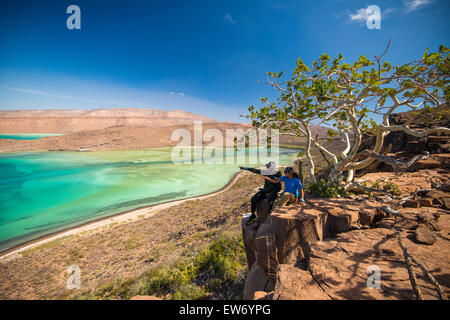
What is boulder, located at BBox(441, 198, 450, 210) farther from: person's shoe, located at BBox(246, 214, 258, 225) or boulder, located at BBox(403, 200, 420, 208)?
Result: person's shoe, located at BBox(246, 214, 258, 225)

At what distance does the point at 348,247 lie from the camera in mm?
3494

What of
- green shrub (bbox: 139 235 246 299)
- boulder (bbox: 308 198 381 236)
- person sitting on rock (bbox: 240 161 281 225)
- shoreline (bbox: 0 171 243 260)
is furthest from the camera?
shoreline (bbox: 0 171 243 260)

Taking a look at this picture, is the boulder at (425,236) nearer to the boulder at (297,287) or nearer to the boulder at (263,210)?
the boulder at (297,287)

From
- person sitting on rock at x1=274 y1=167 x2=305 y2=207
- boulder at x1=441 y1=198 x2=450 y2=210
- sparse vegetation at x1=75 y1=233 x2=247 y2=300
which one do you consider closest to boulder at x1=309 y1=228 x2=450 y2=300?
person sitting on rock at x1=274 y1=167 x2=305 y2=207

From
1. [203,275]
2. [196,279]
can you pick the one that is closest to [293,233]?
[203,275]

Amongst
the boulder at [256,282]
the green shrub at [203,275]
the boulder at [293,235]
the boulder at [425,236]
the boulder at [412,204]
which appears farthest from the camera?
the green shrub at [203,275]

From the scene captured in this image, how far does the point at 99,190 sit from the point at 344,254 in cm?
2974

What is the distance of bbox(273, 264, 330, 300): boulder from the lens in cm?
263

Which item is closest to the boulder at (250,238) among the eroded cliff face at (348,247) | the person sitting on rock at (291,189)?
the eroded cliff face at (348,247)

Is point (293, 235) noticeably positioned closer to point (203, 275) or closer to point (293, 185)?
point (293, 185)

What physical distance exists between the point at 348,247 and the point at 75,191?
31.8 metres

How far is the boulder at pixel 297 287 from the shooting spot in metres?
2.63
